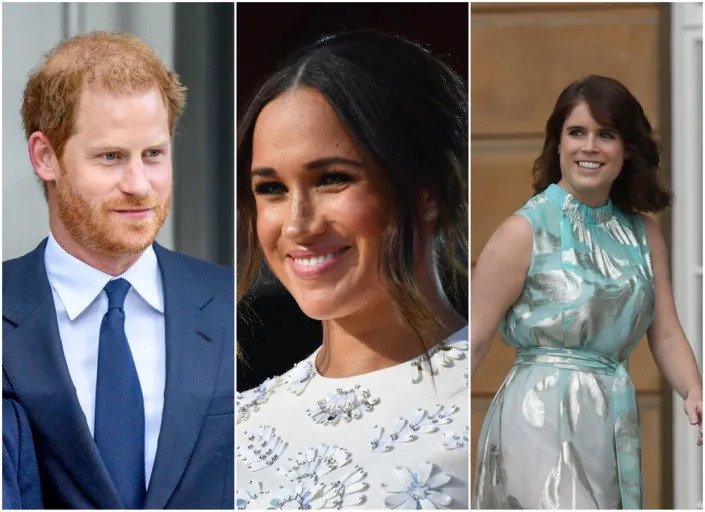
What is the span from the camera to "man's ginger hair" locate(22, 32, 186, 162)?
190 inches

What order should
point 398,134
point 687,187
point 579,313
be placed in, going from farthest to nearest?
1. point 687,187
2. point 398,134
3. point 579,313

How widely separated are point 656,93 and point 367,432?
6.15 feet

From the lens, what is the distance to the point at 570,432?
479 cm

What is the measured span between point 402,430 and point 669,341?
3.84 ft

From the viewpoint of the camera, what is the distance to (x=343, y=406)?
4.90 m

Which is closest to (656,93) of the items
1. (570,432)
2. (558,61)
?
(558,61)

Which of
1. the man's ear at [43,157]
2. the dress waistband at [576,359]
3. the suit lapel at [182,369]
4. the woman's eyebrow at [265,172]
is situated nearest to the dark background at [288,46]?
the suit lapel at [182,369]

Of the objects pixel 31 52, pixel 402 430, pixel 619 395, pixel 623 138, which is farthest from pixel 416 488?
pixel 31 52

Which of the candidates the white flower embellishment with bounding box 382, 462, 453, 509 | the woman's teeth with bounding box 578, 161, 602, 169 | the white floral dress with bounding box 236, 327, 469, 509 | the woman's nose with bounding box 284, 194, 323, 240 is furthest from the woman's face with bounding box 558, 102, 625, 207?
the white flower embellishment with bounding box 382, 462, 453, 509

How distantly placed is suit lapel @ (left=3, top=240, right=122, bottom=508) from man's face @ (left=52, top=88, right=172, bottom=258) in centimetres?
30

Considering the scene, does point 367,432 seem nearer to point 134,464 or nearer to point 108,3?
point 134,464

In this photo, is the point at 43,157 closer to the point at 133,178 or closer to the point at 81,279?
the point at 133,178

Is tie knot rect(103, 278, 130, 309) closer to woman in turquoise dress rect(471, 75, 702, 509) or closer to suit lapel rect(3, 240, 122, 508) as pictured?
suit lapel rect(3, 240, 122, 508)

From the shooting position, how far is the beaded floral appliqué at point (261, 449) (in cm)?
493
